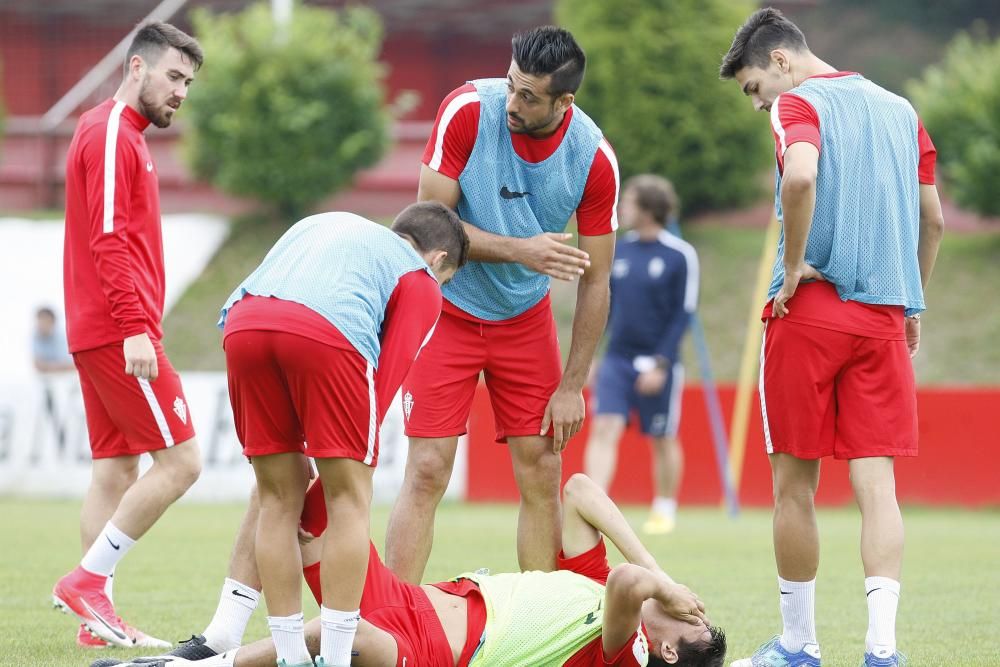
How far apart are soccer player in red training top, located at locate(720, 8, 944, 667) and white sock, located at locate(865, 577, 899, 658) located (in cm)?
1

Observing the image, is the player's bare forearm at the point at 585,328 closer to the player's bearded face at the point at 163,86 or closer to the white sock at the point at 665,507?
the player's bearded face at the point at 163,86

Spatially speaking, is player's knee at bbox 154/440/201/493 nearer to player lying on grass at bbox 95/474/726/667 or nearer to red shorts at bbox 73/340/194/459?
red shorts at bbox 73/340/194/459

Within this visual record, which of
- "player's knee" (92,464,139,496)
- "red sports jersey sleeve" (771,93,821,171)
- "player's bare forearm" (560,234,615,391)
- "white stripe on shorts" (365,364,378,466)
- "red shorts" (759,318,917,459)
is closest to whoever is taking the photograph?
"white stripe on shorts" (365,364,378,466)

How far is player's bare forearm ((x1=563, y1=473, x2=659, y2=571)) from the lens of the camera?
5.02 metres

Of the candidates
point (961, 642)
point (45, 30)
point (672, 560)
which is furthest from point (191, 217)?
point (961, 642)

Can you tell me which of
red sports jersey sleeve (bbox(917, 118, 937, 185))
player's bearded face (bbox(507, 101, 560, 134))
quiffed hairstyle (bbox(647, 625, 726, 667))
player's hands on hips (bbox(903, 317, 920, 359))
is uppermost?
player's bearded face (bbox(507, 101, 560, 134))

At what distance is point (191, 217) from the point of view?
2223 centimetres

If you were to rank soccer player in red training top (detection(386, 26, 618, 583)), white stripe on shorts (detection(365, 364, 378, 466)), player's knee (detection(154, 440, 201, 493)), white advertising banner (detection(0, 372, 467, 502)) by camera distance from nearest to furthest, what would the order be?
1. white stripe on shorts (detection(365, 364, 378, 466))
2. soccer player in red training top (detection(386, 26, 618, 583))
3. player's knee (detection(154, 440, 201, 493))
4. white advertising banner (detection(0, 372, 467, 502))

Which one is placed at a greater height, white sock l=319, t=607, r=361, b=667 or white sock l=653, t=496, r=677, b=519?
white sock l=319, t=607, r=361, b=667

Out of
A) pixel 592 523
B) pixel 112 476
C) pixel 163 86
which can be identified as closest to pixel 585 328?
pixel 592 523

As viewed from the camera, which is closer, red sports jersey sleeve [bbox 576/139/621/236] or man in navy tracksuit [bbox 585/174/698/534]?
red sports jersey sleeve [bbox 576/139/621/236]

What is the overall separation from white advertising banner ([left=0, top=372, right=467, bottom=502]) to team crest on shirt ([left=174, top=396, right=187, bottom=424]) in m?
7.87

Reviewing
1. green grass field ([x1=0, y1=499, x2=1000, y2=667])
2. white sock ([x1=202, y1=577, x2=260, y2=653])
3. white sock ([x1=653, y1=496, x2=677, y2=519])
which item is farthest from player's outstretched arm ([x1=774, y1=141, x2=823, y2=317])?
white sock ([x1=653, y1=496, x2=677, y2=519])

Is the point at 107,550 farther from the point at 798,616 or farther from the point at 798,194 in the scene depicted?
the point at 798,194
